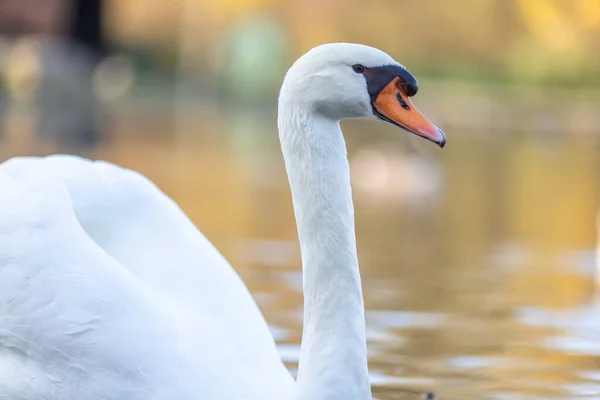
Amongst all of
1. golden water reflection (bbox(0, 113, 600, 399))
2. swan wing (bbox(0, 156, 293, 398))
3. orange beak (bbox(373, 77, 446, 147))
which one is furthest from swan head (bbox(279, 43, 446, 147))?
golden water reflection (bbox(0, 113, 600, 399))

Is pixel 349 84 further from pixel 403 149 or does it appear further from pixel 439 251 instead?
pixel 403 149

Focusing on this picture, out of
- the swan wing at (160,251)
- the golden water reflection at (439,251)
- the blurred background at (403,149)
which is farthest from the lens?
→ the blurred background at (403,149)

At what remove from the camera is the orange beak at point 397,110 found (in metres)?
4.01

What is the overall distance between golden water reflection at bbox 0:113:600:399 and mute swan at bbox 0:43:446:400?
1.26 m

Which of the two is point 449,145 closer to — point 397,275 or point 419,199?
point 419,199

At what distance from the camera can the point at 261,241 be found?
10.4 meters

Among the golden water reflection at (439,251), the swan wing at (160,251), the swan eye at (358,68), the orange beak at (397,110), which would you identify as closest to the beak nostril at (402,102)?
the orange beak at (397,110)

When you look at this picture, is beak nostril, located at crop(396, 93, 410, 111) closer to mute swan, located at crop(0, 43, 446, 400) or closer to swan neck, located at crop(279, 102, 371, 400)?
mute swan, located at crop(0, 43, 446, 400)

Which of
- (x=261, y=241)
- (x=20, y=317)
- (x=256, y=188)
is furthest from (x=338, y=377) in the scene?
(x=256, y=188)

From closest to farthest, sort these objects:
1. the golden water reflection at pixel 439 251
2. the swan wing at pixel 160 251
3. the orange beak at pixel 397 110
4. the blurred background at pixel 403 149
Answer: the orange beak at pixel 397 110 → the swan wing at pixel 160 251 → the golden water reflection at pixel 439 251 → the blurred background at pixel 403 149

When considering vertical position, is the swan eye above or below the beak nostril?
above

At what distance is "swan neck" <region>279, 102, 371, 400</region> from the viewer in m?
4.04

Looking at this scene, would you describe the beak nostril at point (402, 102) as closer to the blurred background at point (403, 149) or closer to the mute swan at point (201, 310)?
the mute swan at point (201, 310)

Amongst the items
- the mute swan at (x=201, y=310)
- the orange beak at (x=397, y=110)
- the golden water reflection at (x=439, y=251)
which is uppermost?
the golden water reflection at (x=439, y=251)
